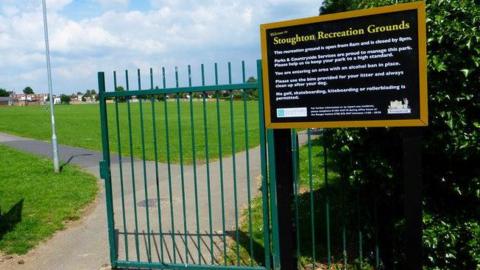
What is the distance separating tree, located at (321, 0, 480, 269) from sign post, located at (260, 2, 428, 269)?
0.68 meters

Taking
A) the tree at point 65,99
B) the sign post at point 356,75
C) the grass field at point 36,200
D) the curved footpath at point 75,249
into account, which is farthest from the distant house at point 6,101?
the sign post at point 356,75

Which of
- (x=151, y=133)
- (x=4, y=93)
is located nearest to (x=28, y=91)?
(x=4, y=93)

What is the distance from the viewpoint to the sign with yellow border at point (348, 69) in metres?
3.23

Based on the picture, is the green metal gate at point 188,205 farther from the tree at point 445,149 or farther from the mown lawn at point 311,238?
the tree at point 445,149

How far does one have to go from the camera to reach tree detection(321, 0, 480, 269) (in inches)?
148

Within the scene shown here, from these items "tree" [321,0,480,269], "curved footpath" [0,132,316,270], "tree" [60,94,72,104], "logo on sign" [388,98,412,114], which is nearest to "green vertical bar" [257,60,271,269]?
"tree" [321,0,480,269]

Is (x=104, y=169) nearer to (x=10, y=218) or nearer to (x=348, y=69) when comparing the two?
(x=348, y=69)

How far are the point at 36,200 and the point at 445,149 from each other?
7.30 metres

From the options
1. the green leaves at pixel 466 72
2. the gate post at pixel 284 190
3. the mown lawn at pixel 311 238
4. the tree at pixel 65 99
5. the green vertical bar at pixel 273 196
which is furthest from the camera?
the tree at pixel 65 99

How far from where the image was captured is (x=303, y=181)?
378 inches

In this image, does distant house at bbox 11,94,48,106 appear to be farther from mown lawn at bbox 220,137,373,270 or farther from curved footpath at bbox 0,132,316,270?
mown lawn at bbox 220,137,373,270

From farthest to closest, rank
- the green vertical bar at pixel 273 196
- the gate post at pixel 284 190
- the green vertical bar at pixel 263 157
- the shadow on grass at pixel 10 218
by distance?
1. the shadow on grass at pixel 10 218
2. the green vertical bar at pixel 273 196
3. the green vertical bar at pixel 263 157
4. the gate post at pixel 284 190

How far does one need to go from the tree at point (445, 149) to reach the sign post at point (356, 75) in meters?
0.68

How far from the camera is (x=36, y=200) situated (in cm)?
881
